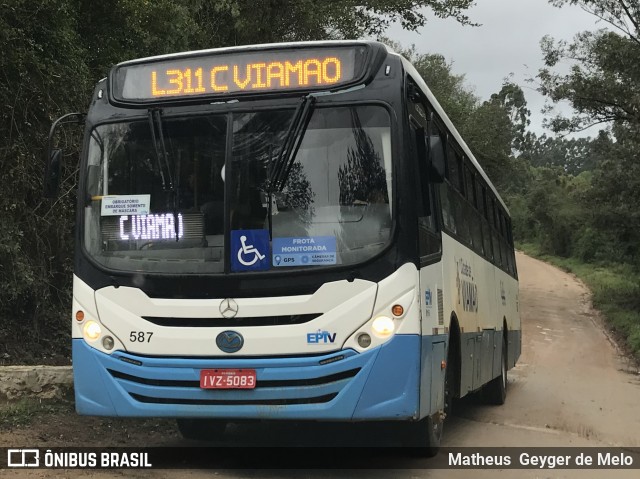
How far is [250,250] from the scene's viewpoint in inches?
221

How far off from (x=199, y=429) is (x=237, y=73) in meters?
3.47

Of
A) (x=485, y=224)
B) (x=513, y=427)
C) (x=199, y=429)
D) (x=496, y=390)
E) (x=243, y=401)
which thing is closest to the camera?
(x=243, y=401)

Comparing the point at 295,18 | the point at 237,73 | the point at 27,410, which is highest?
the point at 295,18

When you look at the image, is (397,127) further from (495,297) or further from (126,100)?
(495,297)

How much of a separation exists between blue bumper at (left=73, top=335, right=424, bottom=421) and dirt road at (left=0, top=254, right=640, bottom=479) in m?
0.80

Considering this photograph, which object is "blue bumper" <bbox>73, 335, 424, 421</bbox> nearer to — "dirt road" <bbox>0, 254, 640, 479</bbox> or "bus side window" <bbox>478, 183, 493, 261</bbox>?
"dirt road" <bbox>0, 254, 640, 479</bbox>

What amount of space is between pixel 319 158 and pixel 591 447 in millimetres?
4630

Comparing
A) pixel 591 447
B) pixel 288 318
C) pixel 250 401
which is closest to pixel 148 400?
pixel 250 401

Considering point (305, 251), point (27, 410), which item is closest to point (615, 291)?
point (27, 410)

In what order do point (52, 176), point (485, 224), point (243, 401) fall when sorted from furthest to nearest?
point (485, 224) → point (52, 176) → point (243, 401)

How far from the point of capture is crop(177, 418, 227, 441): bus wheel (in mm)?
7302

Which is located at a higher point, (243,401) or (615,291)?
(243,401)

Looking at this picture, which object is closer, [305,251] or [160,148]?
[305,251]

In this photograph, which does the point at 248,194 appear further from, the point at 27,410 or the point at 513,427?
the point at 513,427
